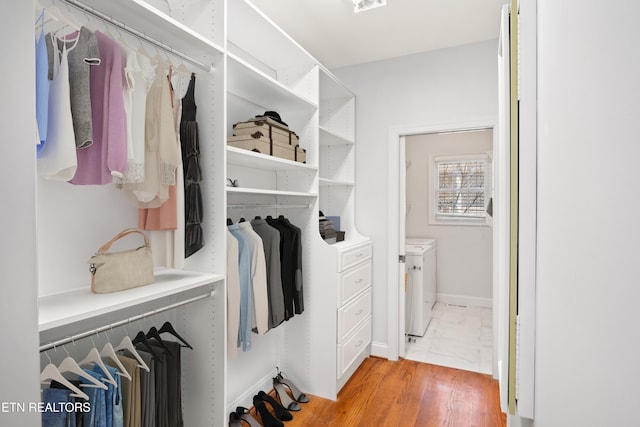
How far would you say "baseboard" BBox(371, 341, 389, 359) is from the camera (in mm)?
3199

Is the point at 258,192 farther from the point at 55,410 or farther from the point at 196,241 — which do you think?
the point at 55,410

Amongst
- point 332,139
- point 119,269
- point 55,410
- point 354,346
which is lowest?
point 354,346

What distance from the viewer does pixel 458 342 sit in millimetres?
3545

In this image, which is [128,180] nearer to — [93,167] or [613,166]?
[93,167]

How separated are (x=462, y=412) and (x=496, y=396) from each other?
377 mm

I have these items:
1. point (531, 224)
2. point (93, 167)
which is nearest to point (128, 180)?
point (93, 167)

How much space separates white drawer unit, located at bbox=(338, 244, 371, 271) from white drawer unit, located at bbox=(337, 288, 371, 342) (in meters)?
0.30

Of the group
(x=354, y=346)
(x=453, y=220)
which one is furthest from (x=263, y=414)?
(x=453, y=220)

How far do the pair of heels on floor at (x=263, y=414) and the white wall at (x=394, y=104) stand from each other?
47.7 inches

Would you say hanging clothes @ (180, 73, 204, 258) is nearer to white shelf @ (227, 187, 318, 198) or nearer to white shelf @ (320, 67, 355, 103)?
white shelf @ (227, 187, 318, 198)

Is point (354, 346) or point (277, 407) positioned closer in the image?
point (277, 407)

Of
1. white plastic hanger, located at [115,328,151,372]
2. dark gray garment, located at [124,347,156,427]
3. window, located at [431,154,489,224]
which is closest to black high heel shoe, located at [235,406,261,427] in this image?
dark gray garment, located at [124,347,156,427]

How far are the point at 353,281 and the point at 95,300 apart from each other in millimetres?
1944

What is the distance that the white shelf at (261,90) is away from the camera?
1.84 meters
